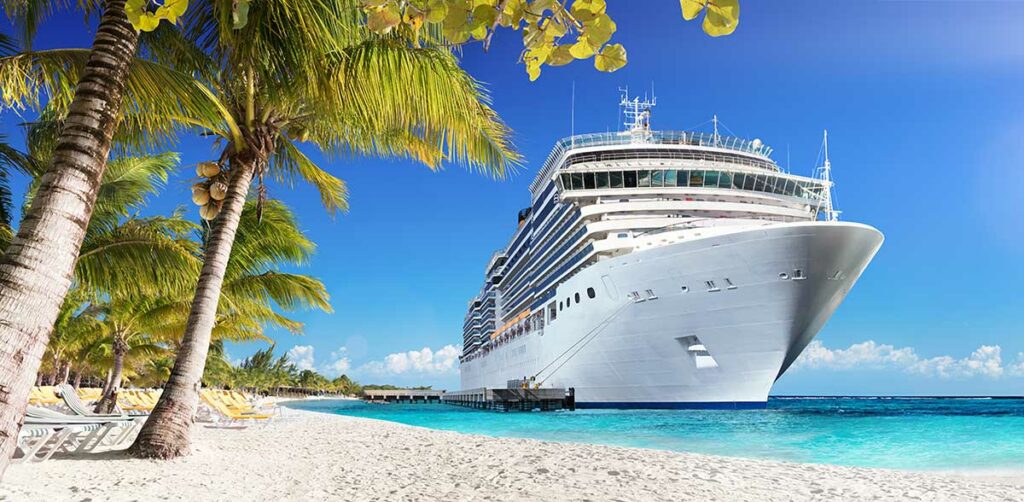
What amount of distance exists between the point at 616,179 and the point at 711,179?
14.1 feet

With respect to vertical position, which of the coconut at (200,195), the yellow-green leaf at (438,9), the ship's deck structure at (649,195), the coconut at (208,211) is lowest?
the yellow-green leaf at (438,9)

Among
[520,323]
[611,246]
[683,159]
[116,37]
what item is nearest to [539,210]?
[520,323]

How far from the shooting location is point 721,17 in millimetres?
1421

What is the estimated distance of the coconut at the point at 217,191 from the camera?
282 inches

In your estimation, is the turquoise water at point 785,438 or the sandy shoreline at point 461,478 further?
the turquoise water at point 785,438

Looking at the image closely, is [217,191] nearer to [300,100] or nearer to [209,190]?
[209,190]

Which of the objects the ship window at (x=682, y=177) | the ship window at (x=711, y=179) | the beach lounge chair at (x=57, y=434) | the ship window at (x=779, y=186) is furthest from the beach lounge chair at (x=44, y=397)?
the ship window at (x=779, y=186)

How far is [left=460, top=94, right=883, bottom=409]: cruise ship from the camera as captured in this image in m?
19.8

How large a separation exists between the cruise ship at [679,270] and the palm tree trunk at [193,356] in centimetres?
1549

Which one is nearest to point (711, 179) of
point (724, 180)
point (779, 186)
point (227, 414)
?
point (724, 180)

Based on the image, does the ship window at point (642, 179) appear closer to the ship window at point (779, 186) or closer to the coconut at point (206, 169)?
the ship window at point (779, 186)

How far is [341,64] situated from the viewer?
19.6 ft

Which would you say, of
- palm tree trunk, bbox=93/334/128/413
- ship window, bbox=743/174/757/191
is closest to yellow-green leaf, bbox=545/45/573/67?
palm tree trunk, bbox=93/334/128/413

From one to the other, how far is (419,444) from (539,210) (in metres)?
29.0
